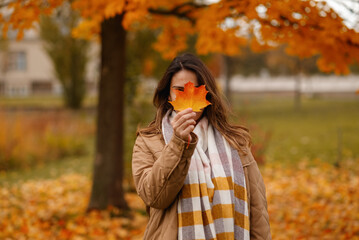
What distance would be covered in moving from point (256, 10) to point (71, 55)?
15904mm

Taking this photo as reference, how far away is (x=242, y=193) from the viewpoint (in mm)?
1630

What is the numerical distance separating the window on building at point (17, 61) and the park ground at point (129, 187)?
87.5 ft

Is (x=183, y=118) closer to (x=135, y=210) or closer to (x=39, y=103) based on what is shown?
(x=135, y=210)

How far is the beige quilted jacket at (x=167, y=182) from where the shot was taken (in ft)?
4.76

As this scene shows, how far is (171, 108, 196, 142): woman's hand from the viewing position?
4.61 ft

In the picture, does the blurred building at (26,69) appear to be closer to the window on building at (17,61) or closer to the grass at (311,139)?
the window on building at (17,61)

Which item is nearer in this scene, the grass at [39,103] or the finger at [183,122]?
the finger at [183,122]

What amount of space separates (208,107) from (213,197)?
48 cm

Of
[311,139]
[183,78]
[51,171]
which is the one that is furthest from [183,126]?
[311,139]

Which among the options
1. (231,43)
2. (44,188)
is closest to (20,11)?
(231,43)

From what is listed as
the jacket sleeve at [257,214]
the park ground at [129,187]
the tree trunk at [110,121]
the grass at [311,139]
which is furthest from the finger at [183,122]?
the grass at [311,139]

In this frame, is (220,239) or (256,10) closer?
(220,239)

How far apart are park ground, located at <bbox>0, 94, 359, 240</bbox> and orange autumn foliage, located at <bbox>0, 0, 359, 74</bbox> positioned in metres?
1.27

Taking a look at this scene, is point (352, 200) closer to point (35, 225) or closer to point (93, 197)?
point (93, 197)
